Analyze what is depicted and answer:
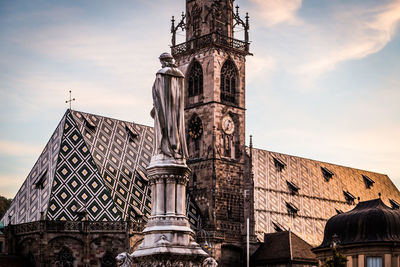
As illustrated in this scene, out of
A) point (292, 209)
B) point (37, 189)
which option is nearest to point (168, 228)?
point (37, 189)

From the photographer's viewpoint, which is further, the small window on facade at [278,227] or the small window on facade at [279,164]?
the small window on facade at [279,164]

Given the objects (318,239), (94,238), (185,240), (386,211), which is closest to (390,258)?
(386,211)

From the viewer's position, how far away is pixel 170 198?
67.7 ft

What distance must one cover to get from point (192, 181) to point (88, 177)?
31.9ft

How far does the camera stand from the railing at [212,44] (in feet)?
205

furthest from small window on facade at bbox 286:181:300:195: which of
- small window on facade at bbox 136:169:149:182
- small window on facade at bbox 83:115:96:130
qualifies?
small window on facade at bbox 83:115:96:130

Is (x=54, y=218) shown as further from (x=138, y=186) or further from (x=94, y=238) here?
(x=138, y=186)

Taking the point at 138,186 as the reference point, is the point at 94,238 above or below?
below

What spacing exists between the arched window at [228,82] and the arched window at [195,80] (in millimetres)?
1741

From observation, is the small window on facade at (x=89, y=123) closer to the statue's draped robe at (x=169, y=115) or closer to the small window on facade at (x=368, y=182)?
the small window on facade at (x=368, y=182)

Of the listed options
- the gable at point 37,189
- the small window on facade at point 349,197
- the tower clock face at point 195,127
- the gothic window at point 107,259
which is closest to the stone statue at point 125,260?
the gothic window at point 107,259

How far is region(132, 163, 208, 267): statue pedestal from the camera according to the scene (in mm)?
20031

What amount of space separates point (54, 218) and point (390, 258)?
2164cm

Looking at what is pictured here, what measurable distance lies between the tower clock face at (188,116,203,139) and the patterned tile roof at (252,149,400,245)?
943 cm
